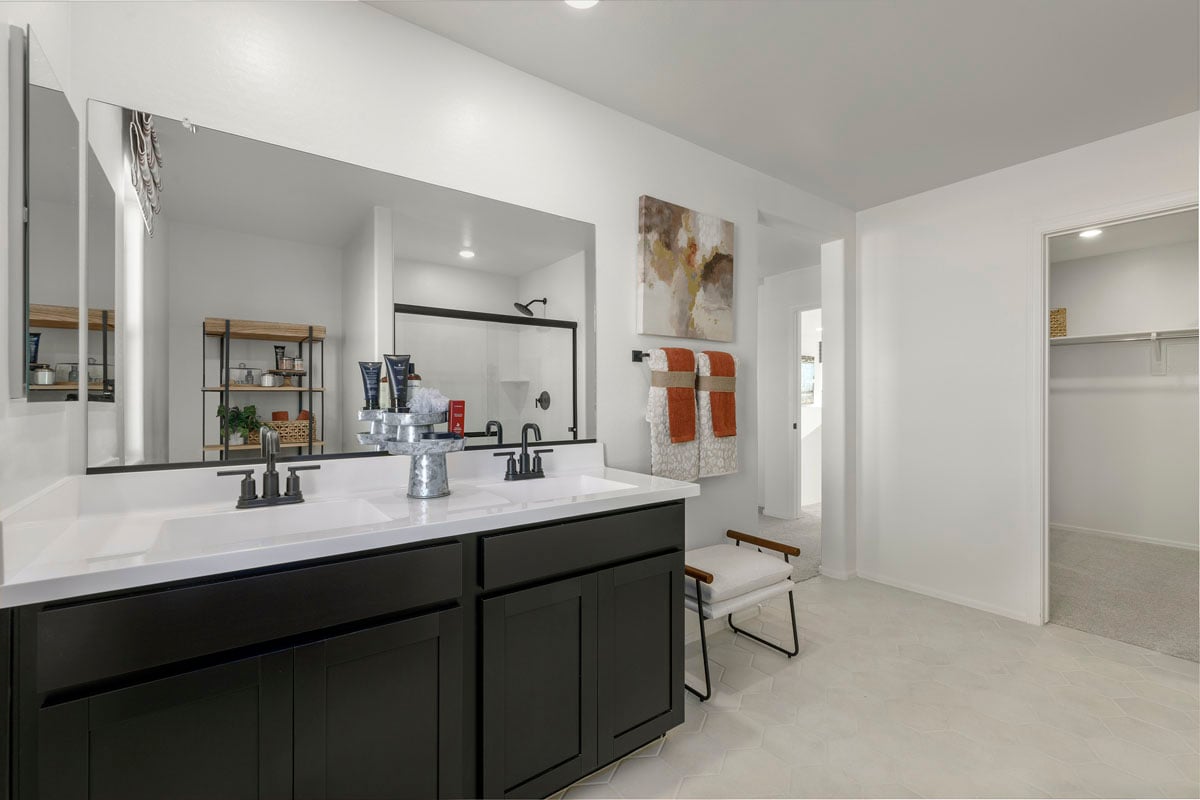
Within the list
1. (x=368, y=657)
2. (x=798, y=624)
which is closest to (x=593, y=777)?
(x=368, y=657)

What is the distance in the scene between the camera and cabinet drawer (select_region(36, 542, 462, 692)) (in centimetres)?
91

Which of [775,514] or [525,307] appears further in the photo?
[775,514]

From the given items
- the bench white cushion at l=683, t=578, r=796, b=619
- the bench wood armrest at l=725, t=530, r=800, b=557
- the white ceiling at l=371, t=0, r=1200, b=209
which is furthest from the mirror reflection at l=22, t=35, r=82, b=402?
the bench wood armrest at l=725, t=530, r=800, b=557

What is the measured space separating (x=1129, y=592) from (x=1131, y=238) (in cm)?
269

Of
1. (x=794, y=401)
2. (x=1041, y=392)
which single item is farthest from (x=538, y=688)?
(x=794, y=401)

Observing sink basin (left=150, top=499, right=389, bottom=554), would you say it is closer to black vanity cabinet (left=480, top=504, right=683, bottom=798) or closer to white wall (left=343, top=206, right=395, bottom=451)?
white wall (left=343, top=206, right=395, bottom=451)

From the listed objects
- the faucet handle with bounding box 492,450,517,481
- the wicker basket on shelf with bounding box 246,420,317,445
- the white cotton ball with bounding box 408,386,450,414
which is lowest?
the faucet handle with bounding box 492,450,517,481

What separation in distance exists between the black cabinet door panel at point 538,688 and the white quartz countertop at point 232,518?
241 mm

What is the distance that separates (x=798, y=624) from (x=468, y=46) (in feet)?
10.2

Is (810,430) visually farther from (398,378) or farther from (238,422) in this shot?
(238,422)

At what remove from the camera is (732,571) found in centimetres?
226

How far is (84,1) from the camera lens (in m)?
1.34

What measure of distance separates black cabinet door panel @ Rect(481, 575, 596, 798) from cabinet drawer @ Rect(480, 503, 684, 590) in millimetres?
49

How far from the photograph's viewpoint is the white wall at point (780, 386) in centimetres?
518
